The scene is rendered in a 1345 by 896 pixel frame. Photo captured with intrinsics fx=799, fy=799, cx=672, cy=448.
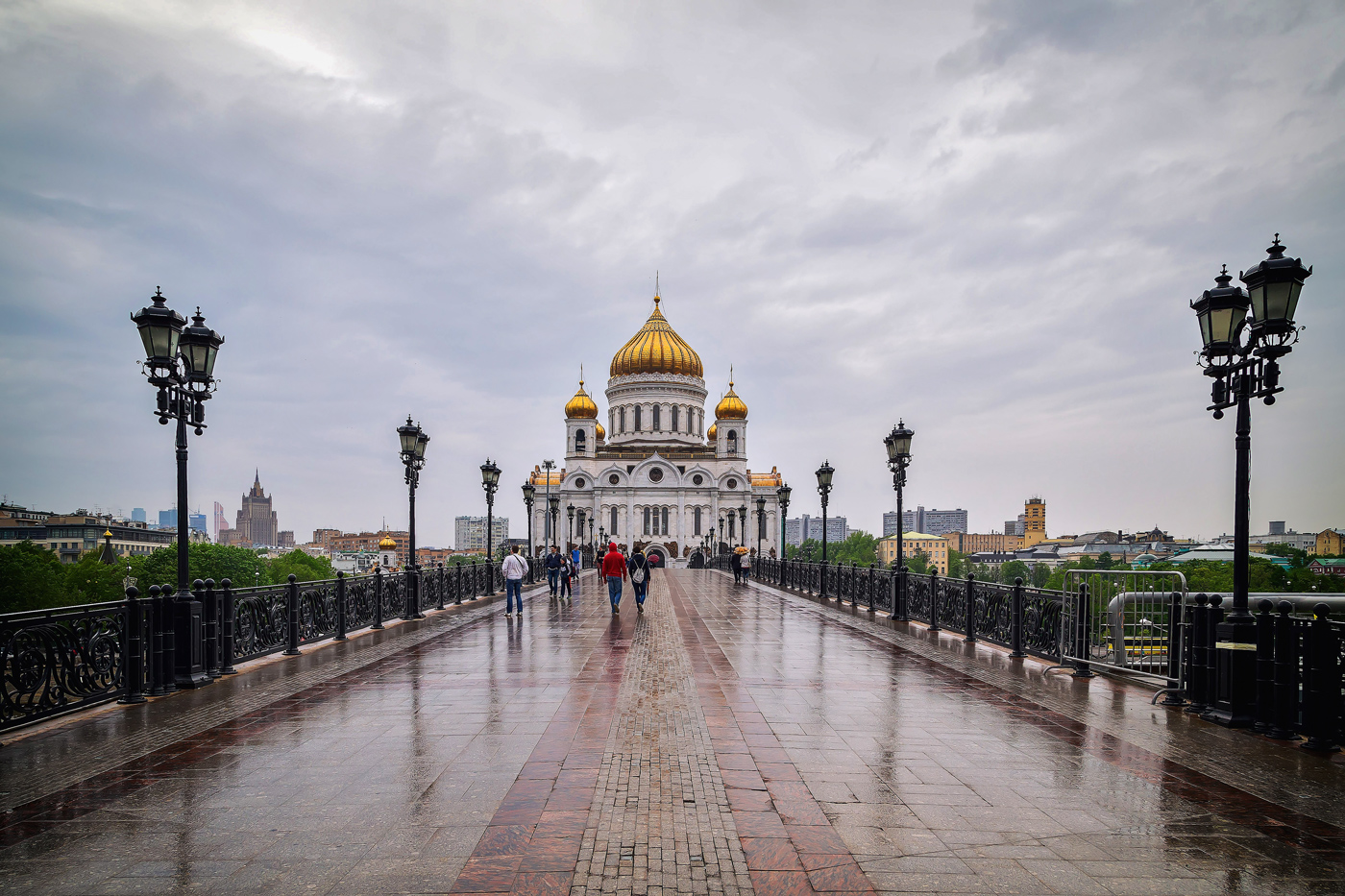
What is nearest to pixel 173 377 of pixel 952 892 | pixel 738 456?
pixel 952 892

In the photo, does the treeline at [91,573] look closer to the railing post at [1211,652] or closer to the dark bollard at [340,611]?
the dark bollard at [340,611]

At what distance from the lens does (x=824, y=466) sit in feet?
88.3

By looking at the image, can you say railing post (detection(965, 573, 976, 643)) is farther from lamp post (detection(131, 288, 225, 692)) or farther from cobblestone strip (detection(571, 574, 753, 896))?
lamp post (detection(131, 288, 225, 692))

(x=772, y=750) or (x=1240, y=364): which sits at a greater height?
(x=1240, y=364)

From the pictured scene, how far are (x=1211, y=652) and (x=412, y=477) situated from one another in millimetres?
15169

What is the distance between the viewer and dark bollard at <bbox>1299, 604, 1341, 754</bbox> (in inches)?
249

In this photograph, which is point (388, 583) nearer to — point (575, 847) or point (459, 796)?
point (459, 796)

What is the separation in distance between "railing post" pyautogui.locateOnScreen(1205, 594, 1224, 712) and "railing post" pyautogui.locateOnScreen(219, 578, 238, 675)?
10.5 m

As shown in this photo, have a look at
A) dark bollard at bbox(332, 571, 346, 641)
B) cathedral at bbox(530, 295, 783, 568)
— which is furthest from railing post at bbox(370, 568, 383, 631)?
cathedral at bbox(530, 295, 783, 568)

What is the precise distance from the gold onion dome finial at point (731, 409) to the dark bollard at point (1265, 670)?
229ft

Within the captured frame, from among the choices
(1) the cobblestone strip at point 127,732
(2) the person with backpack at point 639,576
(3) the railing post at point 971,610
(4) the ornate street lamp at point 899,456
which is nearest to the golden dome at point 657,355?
(2) the person with backpack at point 639,576

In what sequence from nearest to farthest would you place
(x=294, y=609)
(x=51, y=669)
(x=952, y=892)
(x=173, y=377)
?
(x=952, y=892)
(x=51, y=669)
(x=173, y=377)
(x=294, y=609)

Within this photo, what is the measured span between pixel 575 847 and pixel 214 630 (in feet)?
23.3

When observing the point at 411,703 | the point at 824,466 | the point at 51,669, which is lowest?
the point at 411,703
